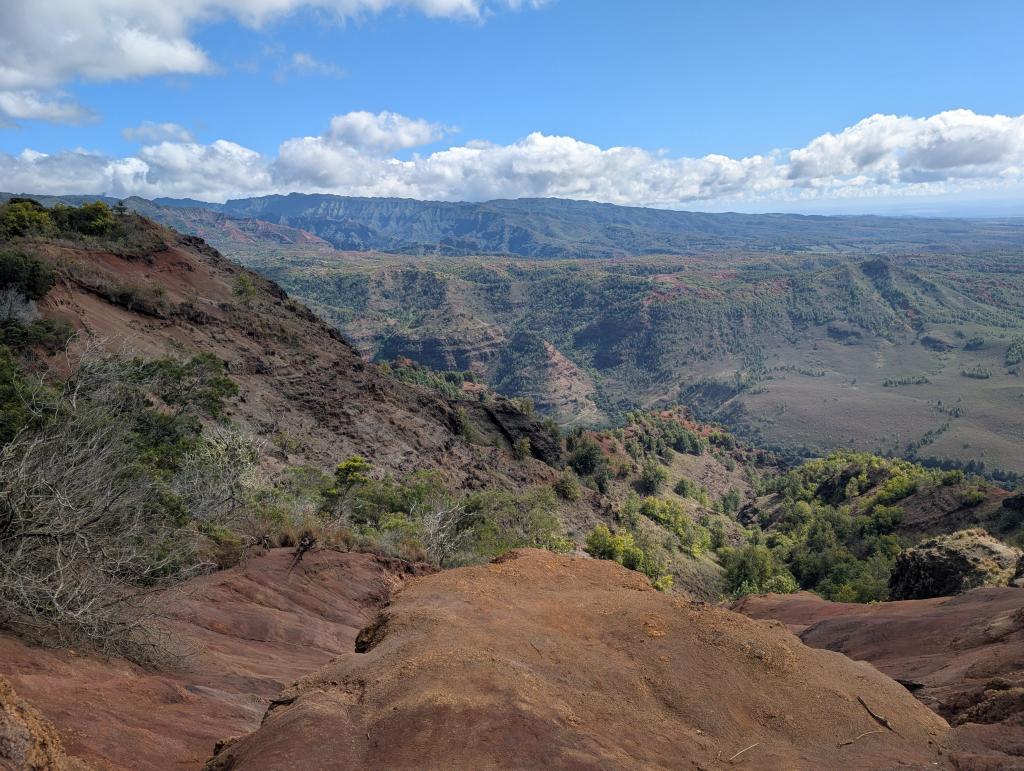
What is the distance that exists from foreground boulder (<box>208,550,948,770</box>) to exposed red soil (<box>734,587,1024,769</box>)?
0.88m

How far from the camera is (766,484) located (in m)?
115

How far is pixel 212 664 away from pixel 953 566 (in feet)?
96.0

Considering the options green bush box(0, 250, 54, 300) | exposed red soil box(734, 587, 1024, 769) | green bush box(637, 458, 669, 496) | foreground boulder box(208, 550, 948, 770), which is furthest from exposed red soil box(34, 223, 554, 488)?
foreground boulder box(208, 550, 948, 770)

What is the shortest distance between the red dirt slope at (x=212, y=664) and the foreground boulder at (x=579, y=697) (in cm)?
149

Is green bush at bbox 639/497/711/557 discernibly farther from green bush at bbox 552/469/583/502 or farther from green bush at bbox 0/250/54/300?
green bush at bbox 0/250/54/300

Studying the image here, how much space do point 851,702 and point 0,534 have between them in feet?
47.0

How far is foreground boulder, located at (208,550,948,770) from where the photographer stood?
775cm

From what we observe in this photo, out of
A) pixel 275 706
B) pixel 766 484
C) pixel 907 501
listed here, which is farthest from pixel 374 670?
pixel 766 484

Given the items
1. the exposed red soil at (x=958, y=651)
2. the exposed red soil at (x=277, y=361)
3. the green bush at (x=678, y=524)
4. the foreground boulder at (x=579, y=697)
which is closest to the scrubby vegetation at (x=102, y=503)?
the foreground boulder at (x=579, y=697)

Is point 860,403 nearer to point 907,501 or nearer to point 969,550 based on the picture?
→ point 907,501

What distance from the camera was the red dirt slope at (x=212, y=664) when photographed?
333 inches

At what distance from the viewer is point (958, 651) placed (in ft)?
53.9

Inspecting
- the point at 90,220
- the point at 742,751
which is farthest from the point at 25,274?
the point at 742,751

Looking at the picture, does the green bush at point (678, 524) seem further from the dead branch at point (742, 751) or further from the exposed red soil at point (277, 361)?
the dead branch at point (742, 751)
